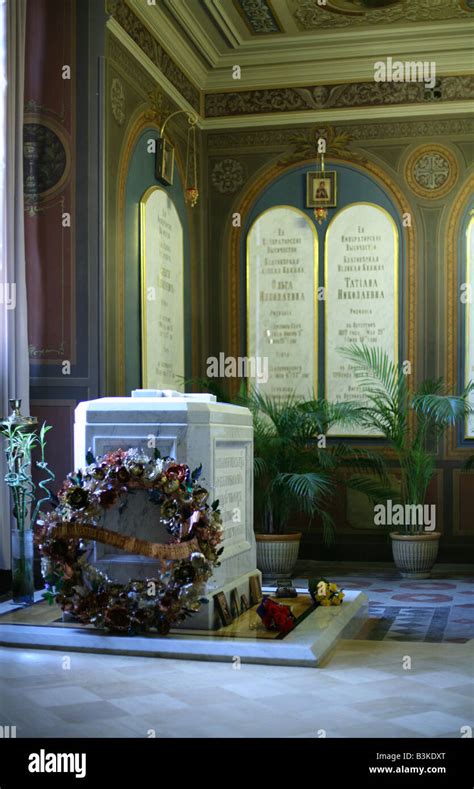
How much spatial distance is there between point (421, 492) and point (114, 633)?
409 cm

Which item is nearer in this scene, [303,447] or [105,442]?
[105,442]

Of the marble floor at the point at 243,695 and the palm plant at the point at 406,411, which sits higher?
the palm plant at the point at 406,411

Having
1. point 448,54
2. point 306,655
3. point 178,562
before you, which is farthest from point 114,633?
point 448,54

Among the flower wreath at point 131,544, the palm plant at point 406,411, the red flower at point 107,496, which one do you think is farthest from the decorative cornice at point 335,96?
the red flower at point 107,496

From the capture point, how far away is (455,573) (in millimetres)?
8469

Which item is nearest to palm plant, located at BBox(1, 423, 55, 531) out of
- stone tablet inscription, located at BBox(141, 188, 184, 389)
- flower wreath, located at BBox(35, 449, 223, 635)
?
flower wreath, located at BBox(35, 449, 223, 635)

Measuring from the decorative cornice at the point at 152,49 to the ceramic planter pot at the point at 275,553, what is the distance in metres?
3.87

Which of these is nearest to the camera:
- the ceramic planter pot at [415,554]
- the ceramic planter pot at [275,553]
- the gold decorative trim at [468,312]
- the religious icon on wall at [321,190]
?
the ceramic planter pot at [275,553]

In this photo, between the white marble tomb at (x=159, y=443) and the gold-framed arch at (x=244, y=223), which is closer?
the white marble tomb at (x=159, y=443)

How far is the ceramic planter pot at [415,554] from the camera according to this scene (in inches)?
324

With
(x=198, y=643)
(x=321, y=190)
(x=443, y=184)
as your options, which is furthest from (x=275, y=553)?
(x=443, y=184)

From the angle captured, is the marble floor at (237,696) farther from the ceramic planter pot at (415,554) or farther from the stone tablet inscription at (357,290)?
the stone tablet inscription at (357,290)

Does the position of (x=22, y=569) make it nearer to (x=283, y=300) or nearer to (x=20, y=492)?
(x=20, y=492)

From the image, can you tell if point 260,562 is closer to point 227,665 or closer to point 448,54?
point 227,665
